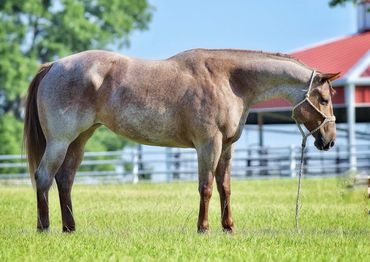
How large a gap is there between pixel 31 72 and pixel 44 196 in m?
26.6

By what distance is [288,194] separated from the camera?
18766 millimetres

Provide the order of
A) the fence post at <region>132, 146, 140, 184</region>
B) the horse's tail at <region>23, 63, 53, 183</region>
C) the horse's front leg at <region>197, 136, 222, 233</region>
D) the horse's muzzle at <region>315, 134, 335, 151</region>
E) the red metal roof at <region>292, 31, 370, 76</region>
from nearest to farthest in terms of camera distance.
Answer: the horse's front leg at <region>197, 136, 222, 233</region> < the horse's muzzle at <region>315, 134, 335, 151</region> < the horse's tail at <region>23, 63, 53, 183</region> < the fence post at <region>132, 146, 140, 184</region> < the red metal roof at <region>292, 31, 370, 76</region>

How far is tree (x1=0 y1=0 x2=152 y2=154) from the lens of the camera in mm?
36000

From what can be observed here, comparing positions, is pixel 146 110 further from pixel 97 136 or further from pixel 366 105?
pixel 97 136

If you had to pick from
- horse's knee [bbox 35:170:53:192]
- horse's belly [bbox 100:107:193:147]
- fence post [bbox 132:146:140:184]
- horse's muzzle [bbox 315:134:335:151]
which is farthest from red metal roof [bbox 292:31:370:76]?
horse's knee [bbox 35:170:53:192]

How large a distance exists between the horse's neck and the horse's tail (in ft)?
7.65

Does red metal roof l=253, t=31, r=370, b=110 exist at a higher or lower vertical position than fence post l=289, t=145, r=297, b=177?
higher

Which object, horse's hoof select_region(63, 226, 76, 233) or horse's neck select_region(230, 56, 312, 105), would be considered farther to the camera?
horse's hoof select_region(63, 226, 76, 233)

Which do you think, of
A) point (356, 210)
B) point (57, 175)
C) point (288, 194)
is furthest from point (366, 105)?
point (57, 175)

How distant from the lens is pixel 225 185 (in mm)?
10367

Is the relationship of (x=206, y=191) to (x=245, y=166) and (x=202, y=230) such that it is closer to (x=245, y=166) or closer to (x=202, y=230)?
(x=202, y=230)

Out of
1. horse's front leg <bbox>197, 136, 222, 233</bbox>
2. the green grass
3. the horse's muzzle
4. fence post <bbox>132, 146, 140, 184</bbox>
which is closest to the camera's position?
the green grass

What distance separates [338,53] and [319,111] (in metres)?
24.2

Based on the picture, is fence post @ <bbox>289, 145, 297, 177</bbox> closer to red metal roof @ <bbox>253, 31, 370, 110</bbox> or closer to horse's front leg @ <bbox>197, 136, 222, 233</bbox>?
red metal roof @ <bbox>253, 31, 370, 110</bbox>
